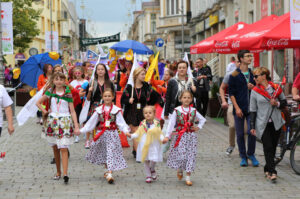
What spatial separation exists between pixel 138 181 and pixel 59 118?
1395 mm

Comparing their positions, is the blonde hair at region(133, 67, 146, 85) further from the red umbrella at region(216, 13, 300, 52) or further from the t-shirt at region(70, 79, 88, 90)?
the red umbrella at region(216, 13, 300, 52)

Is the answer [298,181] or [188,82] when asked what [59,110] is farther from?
[298,181]

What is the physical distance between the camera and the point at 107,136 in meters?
7.65

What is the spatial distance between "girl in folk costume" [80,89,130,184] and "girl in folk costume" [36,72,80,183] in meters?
0.22

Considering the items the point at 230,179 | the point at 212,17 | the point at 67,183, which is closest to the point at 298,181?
the point at 230,179

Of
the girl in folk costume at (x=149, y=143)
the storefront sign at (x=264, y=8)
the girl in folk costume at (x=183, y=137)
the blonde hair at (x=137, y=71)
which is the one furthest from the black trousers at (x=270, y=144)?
the storefront sign at (x=264, y=8)

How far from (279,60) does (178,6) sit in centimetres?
3811

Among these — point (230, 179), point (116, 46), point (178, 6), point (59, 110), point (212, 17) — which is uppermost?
point (178, 6)

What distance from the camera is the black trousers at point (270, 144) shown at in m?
7.53

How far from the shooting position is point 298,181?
748 cm

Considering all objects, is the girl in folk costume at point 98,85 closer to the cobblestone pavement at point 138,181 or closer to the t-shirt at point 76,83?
the cobblestone pavement at point 138,181

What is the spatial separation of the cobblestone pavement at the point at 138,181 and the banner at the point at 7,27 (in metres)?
9.12

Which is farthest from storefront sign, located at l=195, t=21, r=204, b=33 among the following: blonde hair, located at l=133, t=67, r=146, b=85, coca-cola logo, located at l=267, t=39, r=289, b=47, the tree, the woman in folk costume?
the woman in folk costume

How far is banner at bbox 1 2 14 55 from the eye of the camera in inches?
733
